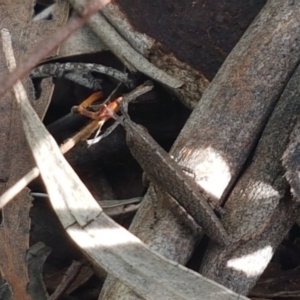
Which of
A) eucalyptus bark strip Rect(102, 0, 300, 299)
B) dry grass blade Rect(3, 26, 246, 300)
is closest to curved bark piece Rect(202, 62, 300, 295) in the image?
eucalyptus bark strip Rect(102, 0, 300, 299)

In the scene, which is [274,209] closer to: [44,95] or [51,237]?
[51,237]

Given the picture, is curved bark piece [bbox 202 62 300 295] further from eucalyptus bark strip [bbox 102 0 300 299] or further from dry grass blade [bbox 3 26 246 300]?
dry grass blade [bbox 3 26 246 300]

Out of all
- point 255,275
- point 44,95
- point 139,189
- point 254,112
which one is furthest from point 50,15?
point 255,275

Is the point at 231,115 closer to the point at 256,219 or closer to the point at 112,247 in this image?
the point at 256,219

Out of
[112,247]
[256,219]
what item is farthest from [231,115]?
[112,247]

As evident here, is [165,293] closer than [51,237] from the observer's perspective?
Yes
